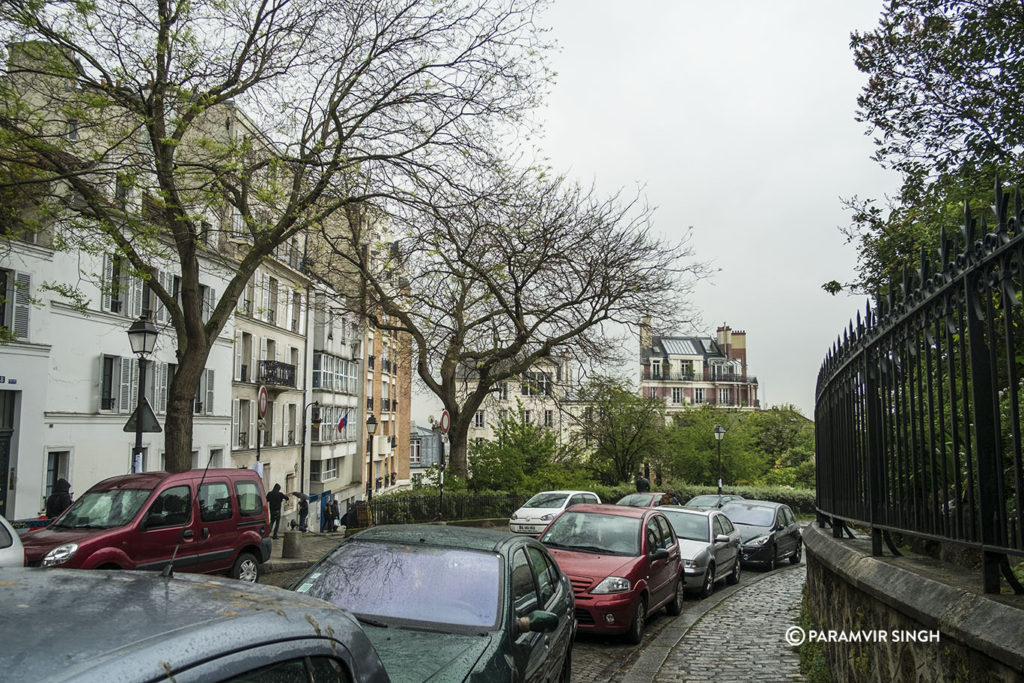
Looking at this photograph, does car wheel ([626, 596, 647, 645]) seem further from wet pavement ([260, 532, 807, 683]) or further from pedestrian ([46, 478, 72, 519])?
pedestrian ([46, 478, 72, 519])

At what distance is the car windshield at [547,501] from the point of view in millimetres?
21844

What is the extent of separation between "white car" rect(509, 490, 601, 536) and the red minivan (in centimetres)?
830

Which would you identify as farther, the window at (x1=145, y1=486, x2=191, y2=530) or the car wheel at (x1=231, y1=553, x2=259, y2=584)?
the car wheel at (x1=231, y1=553, x2=259, y2=584)

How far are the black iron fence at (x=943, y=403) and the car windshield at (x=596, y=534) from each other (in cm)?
351

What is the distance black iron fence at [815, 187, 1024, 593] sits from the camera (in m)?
3.37

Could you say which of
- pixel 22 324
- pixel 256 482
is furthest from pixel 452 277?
pixel 22 324

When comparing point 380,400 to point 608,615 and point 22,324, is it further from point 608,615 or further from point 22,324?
point 608,615

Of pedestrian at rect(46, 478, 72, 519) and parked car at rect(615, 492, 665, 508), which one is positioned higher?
pedestrian at rect(46, 478, 72, 519)

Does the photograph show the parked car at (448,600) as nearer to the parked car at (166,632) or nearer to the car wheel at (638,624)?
the parked car at (166,632)

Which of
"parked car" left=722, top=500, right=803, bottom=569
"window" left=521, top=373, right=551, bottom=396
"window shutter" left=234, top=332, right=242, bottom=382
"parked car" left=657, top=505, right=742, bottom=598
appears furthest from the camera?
"window shutter" left=234, top=332, right=242, bottom=382

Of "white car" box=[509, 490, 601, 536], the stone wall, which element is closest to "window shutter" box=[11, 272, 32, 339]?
"white car" box=[509, 490, 601, 536]

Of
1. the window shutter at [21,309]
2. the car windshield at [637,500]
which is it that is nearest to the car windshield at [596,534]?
the car windshield at [637,500]

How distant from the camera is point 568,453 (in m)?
35.6

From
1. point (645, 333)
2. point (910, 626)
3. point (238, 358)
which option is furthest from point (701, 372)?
point (910, 626)
